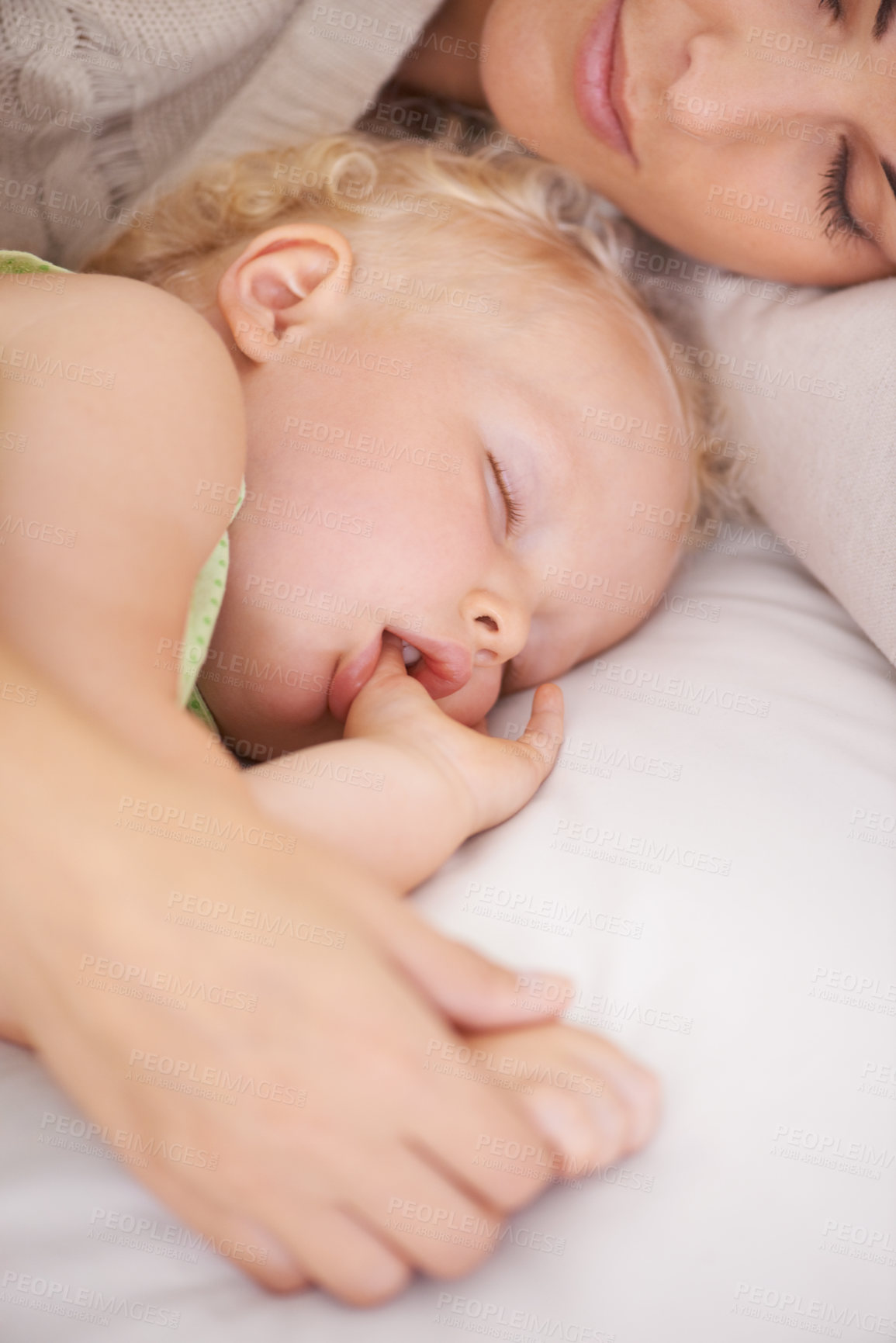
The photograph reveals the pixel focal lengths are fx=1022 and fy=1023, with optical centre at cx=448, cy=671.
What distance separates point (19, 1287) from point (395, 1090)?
242mm

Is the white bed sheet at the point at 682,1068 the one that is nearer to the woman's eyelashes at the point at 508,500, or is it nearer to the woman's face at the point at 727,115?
the woman's eyelashes at the point at 508,500

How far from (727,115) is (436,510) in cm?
59

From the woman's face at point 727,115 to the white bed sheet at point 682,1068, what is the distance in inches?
22.9

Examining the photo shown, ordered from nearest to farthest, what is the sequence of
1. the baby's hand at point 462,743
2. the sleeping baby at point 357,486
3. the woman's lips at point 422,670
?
1. the sleeping baby at point 357,486
2. the baby's hand at point 462,743
3. the woman's lips at point 422,670

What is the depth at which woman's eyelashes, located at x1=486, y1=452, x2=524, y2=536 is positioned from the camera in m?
1.01

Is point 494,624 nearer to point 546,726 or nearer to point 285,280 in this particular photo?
point 546,726

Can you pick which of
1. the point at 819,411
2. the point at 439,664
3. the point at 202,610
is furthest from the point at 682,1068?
the point at 819,411

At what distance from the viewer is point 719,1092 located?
0.68m

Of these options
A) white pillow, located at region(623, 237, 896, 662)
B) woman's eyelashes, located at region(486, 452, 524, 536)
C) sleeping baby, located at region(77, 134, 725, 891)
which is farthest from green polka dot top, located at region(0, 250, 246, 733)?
white pillow, located at region(623, 237, 896, 662)

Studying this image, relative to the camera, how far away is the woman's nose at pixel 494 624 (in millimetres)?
972

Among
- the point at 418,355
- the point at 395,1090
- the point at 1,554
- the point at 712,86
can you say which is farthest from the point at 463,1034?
the point at 712,86

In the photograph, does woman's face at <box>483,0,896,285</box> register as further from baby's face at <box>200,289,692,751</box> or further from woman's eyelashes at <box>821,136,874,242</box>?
baby's face at <box>200,289,692,751</box>


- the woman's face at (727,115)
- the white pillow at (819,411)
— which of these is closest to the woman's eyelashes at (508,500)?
the white pillow at (819,411)

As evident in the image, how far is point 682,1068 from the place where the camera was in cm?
69
